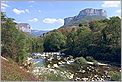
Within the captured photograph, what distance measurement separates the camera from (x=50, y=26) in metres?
1.75

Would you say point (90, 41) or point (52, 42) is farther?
point (90, 41)

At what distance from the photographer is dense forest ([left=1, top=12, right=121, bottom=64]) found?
9.55 feet

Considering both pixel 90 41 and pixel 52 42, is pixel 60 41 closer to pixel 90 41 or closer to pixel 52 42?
pixel 52 42

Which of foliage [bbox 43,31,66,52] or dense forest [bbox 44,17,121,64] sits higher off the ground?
foliage [bbox 43,31,66,52]

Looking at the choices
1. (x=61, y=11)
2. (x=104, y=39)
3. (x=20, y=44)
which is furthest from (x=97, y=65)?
(x=61, y=11)

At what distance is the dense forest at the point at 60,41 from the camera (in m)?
2.91

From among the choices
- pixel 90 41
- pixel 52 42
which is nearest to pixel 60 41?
pixel 52 42

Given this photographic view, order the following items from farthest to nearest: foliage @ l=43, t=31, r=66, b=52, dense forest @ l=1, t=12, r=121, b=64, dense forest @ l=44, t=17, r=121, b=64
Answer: dense forest @ l=44, t=17, r=121, b=64 → foliage @ l=43, t=31, r=66, b=52 → dense forest @ l=1, t=12, r=121, b=64

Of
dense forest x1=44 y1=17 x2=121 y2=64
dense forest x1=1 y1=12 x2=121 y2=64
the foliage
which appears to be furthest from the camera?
dense forest x1=44 y1=17 x2=121 y2=64

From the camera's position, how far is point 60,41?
3.67m

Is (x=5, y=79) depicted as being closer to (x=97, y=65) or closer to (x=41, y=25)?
(x=41, y=25)

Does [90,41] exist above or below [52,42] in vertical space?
below

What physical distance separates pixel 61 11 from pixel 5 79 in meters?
0.60

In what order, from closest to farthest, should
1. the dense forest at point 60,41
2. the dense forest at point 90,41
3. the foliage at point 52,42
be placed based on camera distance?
the dense forest at point 60,41
the foliage at point 52,42
the dense forest at point 90,41
